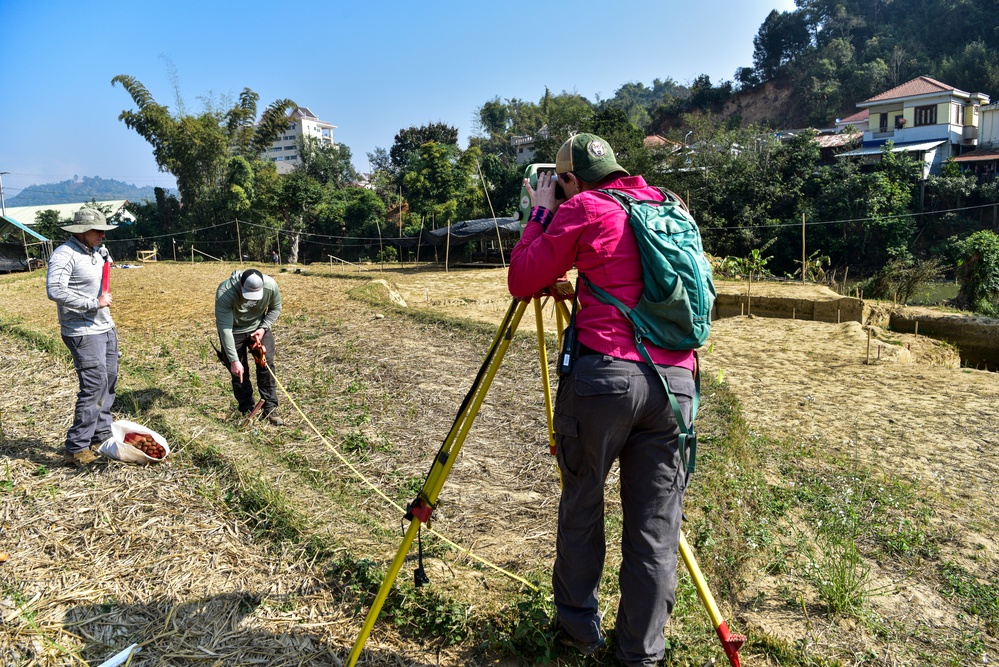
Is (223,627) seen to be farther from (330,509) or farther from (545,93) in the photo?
(545,93)

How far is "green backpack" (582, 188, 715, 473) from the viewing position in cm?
221

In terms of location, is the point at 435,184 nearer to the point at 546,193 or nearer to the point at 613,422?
the point at 546,193

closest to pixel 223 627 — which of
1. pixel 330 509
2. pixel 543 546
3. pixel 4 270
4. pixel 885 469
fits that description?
pixel 330 509

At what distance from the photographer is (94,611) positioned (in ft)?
9.57

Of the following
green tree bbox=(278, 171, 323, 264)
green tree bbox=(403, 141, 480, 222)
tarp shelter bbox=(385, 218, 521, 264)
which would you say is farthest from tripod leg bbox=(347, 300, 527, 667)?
green tree bbox=(403, 141, 480, 222)

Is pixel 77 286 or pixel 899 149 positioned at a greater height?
pixel 899 149

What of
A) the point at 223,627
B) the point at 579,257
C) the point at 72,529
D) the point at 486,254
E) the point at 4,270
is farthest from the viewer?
the point at 486,254

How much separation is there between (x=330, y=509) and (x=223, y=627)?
1109 millimetres

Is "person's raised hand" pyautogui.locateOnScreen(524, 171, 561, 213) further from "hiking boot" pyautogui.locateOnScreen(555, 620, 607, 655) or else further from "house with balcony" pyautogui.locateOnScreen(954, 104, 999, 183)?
"house with balcony" pyautogui.locateOnScreen(954, 104, 999, 183)

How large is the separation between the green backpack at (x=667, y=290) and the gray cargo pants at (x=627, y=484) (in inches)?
3.3

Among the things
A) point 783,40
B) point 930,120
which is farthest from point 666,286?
point 783,40

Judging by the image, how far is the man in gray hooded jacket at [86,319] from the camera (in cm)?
431

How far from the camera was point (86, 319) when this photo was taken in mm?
4453

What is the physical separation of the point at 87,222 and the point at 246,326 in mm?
1526
